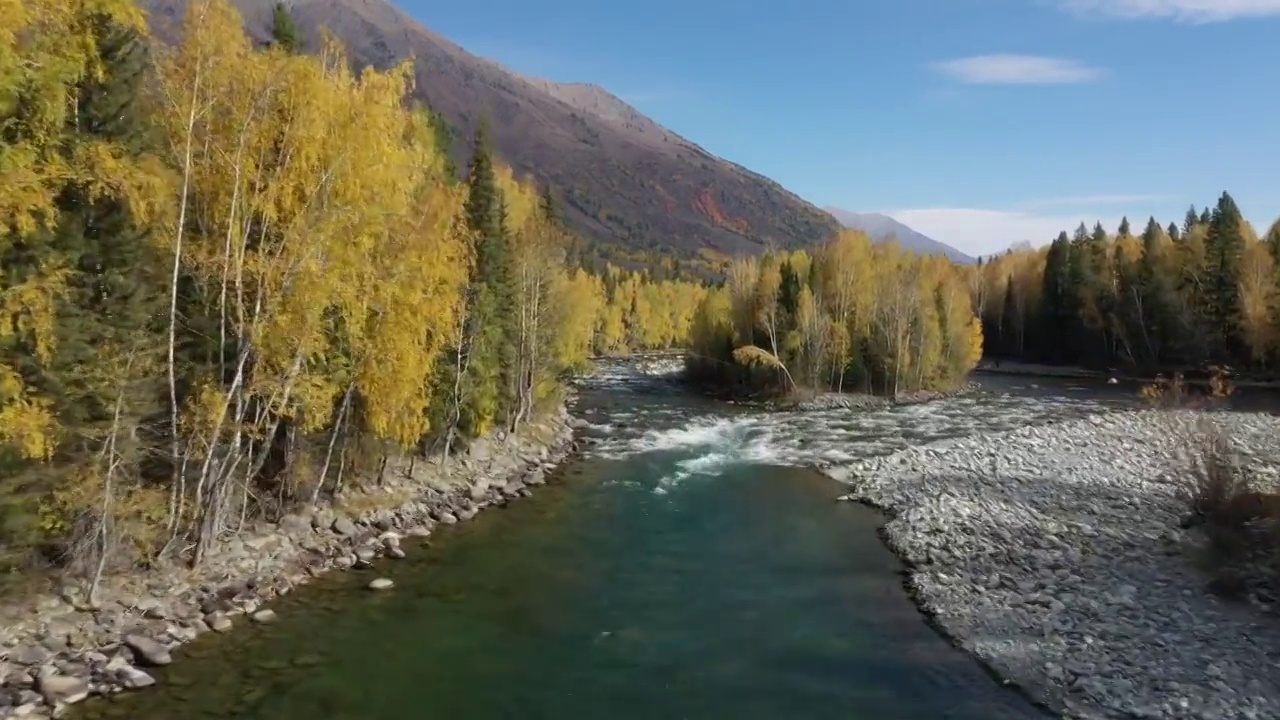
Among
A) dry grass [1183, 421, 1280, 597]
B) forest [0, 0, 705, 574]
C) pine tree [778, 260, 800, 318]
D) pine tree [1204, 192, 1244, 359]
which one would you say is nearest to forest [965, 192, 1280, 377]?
pine tree [1204, 192, 1244, 359]

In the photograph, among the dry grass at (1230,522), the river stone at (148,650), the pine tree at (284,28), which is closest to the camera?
the river stone at (148,650)

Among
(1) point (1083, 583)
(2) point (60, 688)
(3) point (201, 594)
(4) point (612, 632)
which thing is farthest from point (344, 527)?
(1) point (1083, 583)

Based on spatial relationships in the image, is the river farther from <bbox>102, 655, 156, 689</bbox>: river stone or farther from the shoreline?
the shoreline

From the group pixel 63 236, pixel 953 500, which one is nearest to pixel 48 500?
pixel 63 236

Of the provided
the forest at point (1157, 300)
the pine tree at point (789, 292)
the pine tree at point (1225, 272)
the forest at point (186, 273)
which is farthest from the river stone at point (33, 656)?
the pine tree at point (1225, 272)

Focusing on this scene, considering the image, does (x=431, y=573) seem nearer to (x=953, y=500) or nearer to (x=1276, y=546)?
(x=953, y=500)

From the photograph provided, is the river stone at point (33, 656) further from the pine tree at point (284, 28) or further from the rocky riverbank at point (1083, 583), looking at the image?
the pine tree at point (284, 28)
